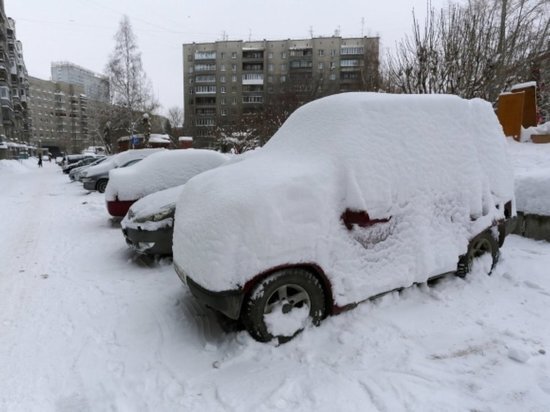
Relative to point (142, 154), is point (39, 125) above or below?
above

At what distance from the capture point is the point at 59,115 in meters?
115

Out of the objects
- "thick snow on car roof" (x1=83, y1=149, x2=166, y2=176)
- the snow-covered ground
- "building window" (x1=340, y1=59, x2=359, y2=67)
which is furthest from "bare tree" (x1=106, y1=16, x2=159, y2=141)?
"building window" (x1=340, y1=59, x2=359, y2=67)

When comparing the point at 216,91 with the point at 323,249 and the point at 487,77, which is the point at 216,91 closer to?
the point at 487,77

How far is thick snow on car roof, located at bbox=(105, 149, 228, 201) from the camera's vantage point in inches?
307

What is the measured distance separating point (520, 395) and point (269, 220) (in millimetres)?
2026

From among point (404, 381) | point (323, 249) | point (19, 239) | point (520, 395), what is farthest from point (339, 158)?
point (19, 239)

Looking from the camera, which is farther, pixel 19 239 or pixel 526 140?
pixel 526 140

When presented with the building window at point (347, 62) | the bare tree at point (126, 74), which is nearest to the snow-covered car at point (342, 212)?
the bare tree at point (126, 74)

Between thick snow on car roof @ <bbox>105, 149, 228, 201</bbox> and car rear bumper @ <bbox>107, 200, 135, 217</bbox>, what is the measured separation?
0.08 meters

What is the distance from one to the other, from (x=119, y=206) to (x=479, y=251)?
6.67 metres

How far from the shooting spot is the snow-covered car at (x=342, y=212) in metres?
2.93

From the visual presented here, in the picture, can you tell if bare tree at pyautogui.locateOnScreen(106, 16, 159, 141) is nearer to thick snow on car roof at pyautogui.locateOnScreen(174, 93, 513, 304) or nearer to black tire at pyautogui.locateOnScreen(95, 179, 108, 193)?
black tire at pyautogui.locateOnScreen(95, 179, 108, 193)

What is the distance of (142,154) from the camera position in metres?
14.3

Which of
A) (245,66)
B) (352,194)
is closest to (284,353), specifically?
(352,194)
